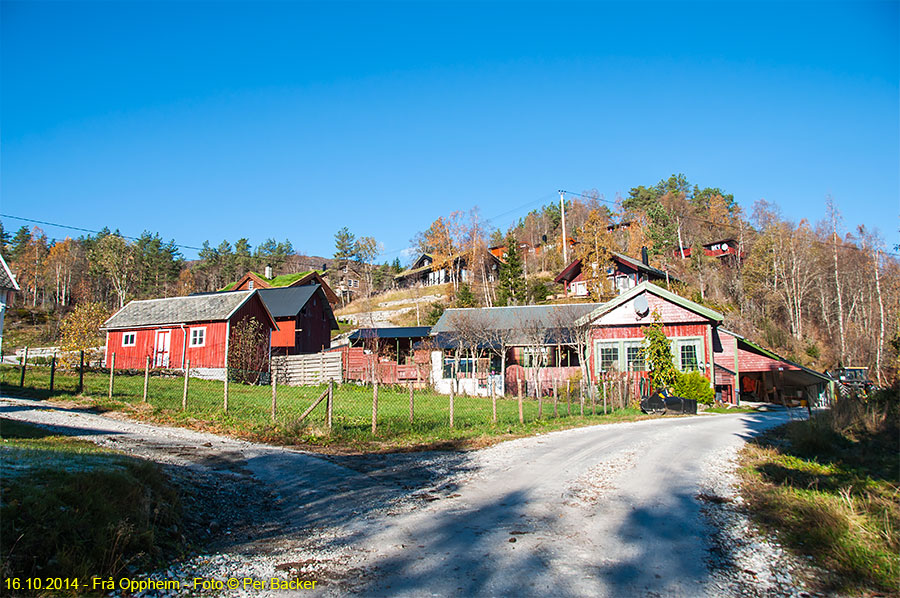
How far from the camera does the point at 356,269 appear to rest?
8919 centimetres

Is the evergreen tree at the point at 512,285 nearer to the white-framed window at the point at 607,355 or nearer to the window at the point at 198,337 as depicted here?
the white-framed window at the point at 607,355

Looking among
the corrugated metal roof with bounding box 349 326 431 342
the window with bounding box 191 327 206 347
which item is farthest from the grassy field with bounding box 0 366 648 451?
the corrugated metal roof with bounding box 349 326 431 342

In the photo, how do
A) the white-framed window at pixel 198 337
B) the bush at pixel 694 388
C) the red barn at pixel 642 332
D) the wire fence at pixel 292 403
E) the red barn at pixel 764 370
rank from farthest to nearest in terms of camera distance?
the white-framed window at pixel 198 337 → the red barn at pixel 764 370 → the red barn at pixel 642 332 → the bush at pixel 694 388 → the wire fence at pixel 292 403

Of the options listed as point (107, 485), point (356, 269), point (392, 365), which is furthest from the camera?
point (356, 269)

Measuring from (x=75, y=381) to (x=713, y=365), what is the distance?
29.7 m

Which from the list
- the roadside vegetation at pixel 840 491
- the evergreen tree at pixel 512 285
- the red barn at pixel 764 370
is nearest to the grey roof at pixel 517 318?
the red barn at pixel 764 370

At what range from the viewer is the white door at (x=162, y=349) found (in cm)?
3275

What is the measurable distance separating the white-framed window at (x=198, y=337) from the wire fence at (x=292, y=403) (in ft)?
5.73

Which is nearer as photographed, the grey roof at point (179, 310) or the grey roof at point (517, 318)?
the grey roof at point (179, 310)

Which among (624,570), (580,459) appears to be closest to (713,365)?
(580,459)

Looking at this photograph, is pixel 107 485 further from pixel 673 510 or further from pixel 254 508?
pixel 673 510

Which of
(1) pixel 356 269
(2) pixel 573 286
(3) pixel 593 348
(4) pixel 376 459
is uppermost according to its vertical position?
(1) pixel 356 269

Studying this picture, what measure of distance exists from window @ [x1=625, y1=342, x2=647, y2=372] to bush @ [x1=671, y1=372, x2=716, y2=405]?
11.2 ft

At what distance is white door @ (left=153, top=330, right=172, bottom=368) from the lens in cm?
3275
